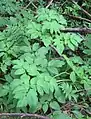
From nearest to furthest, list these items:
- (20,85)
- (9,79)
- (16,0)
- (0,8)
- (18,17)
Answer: (20,85)
(9,79)
(18,17)
(0,8)
(16,0)

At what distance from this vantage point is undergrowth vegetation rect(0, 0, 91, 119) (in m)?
2.65

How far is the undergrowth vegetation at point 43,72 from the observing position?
2.65m

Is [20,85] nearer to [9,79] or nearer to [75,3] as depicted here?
[9,79]

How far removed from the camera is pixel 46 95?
275 centimetres

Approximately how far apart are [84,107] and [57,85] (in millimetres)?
383

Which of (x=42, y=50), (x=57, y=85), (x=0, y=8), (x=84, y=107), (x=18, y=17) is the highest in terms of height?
(x=0, y=8)

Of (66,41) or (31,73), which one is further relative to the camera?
(66,41)

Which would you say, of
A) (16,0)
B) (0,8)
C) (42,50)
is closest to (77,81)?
(42,50)

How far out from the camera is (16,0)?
4.18 metres

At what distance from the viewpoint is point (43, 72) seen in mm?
2789

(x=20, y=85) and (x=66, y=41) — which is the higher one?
(x=66, y=41)

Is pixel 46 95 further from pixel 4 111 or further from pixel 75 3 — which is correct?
pixel 75 3

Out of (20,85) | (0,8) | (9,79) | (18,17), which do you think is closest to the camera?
(20,85)

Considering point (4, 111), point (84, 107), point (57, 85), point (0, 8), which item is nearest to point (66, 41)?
point (57, 85)
